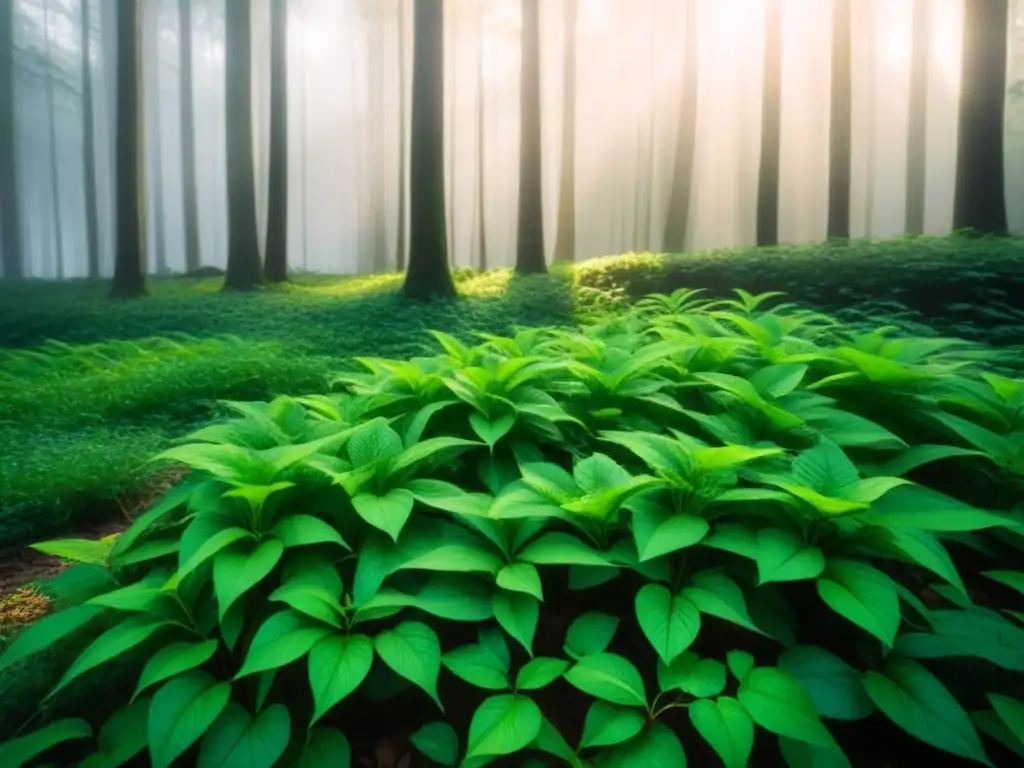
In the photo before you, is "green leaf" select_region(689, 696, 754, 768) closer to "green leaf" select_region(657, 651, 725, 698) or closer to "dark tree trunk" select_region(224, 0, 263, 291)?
"green leaf" select_region(657, 651, 725, 698)

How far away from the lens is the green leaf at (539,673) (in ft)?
4.36

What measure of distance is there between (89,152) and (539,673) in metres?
7.01

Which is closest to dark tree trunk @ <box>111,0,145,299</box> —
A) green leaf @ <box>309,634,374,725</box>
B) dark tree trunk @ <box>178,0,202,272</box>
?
dark tree trunk @ <box>178,0,202,272</box>

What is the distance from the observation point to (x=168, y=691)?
1343 millimetres

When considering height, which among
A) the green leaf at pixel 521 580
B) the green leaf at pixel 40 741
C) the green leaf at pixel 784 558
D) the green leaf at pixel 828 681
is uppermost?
the green leaf at pixel 784 558

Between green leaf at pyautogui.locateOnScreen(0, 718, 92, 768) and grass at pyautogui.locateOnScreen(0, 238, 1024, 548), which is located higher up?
grass at pyautogui.locateOnScreen(0, 238, 1024, 548)

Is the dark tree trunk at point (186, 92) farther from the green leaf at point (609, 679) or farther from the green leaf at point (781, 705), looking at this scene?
the green leaf at point (781, 705)

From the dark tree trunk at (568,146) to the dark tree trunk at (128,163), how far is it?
17.0ft

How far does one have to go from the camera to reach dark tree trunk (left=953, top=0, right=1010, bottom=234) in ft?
15.7

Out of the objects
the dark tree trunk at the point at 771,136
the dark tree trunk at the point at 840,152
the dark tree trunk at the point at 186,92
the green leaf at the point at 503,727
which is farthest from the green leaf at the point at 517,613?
the dark tree trunk at the point at 771,136

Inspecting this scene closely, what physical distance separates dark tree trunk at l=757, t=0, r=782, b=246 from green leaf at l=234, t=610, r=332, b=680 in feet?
24.7

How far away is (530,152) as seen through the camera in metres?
8.62

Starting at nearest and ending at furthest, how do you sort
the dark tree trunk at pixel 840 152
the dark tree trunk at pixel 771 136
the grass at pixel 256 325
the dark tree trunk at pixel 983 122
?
the grass at pixel 256 325 → the dark tree trunk at pixel 983 122 → the dark tree trunk at pixel 771 136 → the dark tree trunk at pixel 840 152

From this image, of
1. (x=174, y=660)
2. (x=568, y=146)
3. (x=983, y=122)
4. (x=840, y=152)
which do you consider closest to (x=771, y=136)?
(x=840, y=152)
